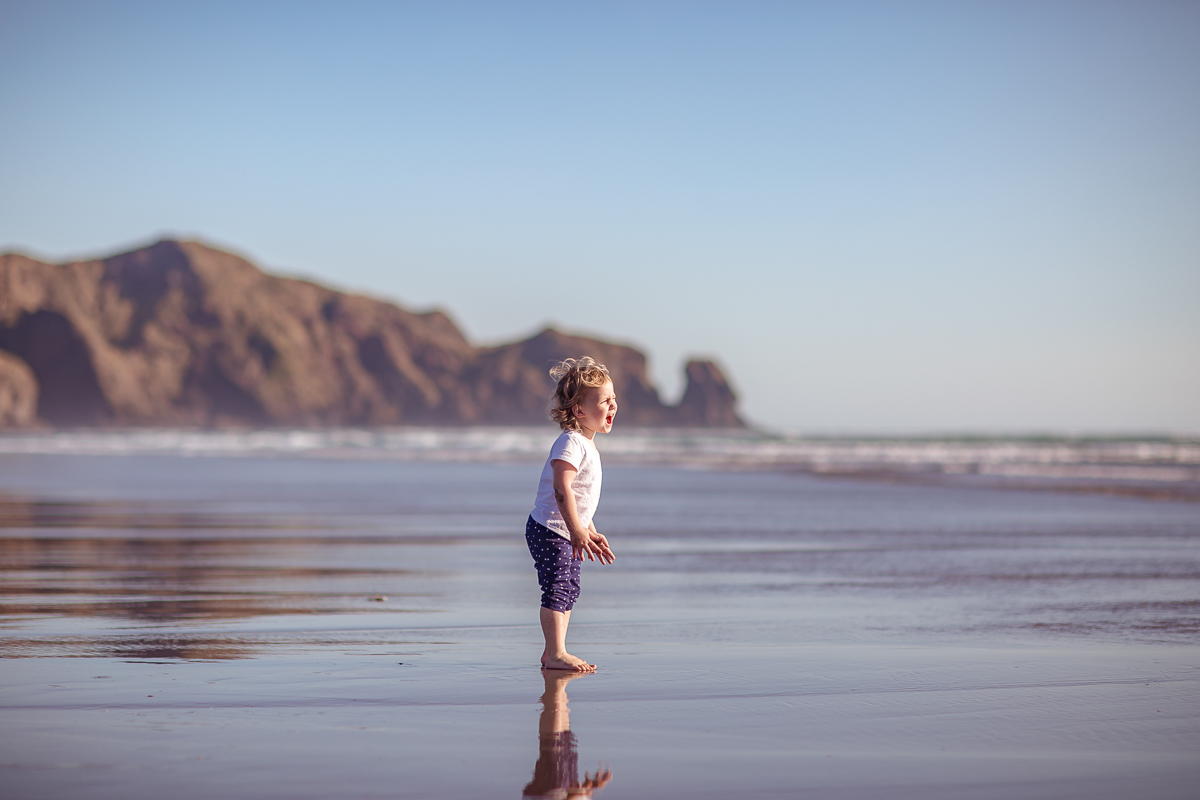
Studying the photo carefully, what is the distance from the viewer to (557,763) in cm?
332

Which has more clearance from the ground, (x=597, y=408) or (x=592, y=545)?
(x=597, y=408)

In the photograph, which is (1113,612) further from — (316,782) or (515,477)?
(515,477)

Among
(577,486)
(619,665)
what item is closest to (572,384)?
(577,486)

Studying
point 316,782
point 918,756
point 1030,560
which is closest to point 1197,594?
point 1030,560

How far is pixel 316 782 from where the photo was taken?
307 cm

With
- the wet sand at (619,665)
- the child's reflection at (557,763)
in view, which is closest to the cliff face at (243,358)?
the wet sand at (619,665)

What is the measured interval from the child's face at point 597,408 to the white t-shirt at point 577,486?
0.09m

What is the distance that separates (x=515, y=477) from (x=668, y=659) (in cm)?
1787

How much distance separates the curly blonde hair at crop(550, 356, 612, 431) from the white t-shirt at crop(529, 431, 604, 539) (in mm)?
99

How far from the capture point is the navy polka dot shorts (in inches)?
193

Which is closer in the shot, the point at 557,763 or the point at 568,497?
the point at 557,763

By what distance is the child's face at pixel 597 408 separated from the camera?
5.00 m

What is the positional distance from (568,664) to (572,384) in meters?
1.32

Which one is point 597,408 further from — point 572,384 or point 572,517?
point 572,517
